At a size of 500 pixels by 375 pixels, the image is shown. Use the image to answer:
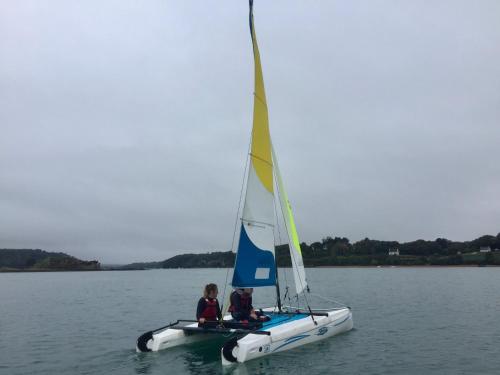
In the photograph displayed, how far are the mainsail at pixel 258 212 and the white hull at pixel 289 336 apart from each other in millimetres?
1536

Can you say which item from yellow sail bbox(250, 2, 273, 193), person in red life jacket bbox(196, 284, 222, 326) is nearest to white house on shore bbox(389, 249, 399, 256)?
yellow sail bbox(250, 2, 273, 193)

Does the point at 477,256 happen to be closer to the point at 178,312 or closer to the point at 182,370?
the point at 178,312

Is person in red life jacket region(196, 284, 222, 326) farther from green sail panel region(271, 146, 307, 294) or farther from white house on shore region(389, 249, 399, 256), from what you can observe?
white house on shore region(389, 249, 399, 256)

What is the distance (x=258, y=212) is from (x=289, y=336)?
343 centimetres

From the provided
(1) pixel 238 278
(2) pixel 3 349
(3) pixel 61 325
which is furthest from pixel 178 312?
(1) pixel 238 278

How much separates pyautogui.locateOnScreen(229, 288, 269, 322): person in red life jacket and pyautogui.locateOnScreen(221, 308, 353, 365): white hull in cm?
88

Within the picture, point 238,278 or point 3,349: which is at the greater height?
point 238,278

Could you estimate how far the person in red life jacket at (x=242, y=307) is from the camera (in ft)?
41.0

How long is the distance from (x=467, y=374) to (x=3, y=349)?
1317 cm

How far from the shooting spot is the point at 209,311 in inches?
477

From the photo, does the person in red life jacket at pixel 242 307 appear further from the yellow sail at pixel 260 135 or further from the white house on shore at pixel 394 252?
the white house on shore at pixel 394 252

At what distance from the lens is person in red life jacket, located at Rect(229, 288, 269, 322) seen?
1251 centimetres

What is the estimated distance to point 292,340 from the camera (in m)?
11.8

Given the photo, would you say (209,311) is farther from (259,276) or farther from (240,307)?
(259,276)
